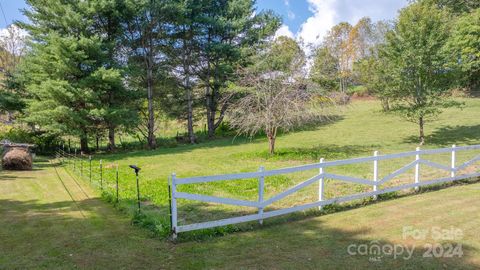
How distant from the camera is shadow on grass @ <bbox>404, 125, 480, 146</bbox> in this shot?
17.1 m

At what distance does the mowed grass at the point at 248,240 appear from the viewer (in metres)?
4.43

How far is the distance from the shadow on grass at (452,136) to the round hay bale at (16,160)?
19.9 meters

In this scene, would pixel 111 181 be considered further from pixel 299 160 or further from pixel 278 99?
pixel 299 160

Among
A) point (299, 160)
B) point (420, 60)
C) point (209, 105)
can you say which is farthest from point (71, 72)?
point (420, 60)

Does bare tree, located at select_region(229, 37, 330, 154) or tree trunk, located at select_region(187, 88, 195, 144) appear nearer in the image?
bare tree, located at select_region(229, 37, 330, 154)

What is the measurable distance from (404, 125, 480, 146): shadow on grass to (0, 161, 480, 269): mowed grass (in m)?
10.9

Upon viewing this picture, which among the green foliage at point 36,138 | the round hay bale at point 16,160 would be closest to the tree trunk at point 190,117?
the green foliage at point 36,138

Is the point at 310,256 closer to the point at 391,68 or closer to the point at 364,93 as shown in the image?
the point at 391,68

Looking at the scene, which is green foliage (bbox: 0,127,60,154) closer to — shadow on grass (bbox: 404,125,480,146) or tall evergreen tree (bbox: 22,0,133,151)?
tall evergreen tree (bbox: 22,0,133,151)

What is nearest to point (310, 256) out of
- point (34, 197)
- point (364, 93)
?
point (34, 197)

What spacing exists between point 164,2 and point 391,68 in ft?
50.4

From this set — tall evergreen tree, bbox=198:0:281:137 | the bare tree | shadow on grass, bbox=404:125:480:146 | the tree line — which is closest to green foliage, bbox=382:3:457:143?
the tree line

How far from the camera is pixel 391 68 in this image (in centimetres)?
1720

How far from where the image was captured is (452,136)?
18.6 metres
